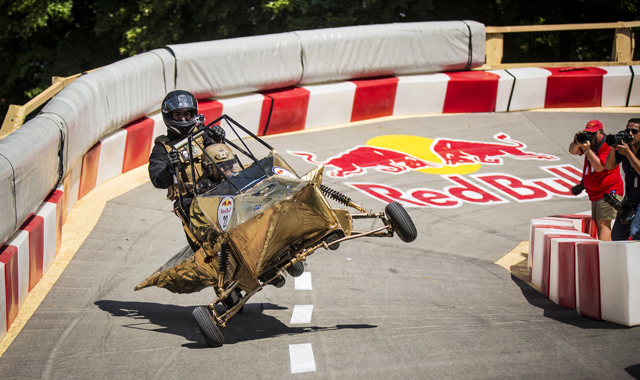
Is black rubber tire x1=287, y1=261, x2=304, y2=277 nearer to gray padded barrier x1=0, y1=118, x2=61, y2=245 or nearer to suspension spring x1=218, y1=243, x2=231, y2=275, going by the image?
suspension spring x1=218, y1=243, x2=231, y2=275

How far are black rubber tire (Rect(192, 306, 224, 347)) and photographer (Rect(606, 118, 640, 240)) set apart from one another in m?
4.06

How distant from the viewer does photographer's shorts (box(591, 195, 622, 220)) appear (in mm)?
7148

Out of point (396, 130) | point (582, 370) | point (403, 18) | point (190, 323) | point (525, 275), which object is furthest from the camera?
point (403, 18)

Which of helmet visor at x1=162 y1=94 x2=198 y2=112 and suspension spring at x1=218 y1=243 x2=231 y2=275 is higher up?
helmet visor at x1=162 y1=94 x2=198 y2=112

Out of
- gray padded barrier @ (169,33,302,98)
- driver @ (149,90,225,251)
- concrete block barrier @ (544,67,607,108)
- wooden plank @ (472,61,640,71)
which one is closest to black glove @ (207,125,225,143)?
driver @ (149,90,225,251)

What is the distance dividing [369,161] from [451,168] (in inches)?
50.6

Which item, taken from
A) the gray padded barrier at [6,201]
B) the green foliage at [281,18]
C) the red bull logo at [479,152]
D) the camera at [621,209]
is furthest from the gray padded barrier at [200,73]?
the camera at [621,209]

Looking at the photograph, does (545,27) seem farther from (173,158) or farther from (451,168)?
(173,158)

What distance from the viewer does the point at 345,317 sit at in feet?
19.3

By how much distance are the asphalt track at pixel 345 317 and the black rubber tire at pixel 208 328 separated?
98 mm

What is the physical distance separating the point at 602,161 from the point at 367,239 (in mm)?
2756

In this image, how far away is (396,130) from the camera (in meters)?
12.2

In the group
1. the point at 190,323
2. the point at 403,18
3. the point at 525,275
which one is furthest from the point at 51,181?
the point at 403,18

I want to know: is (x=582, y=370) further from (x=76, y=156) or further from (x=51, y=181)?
(x=76, y=156)
